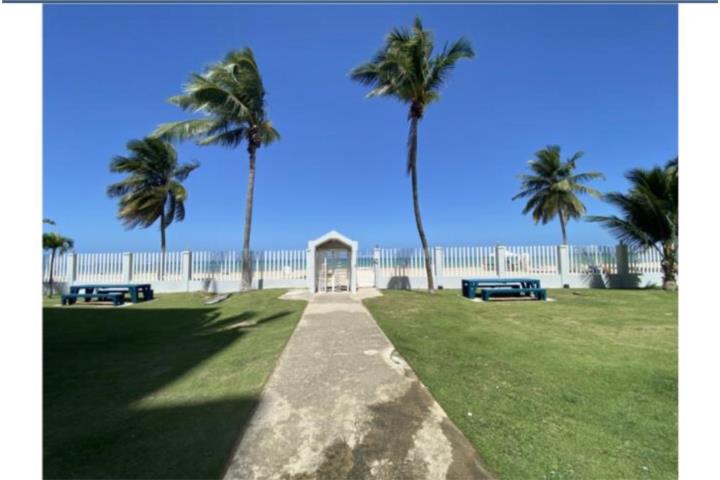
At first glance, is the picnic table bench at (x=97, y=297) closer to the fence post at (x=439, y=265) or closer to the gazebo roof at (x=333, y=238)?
the gazebo roof at (x=333, y=238)

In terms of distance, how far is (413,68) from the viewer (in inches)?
428

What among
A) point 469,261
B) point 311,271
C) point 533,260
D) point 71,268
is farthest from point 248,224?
point 533,260

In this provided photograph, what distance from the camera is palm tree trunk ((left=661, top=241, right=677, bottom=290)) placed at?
42.5 feet

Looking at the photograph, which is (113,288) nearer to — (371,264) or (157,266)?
(157,266)

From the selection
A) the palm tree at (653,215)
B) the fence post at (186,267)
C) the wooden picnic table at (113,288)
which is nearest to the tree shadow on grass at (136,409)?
the wooden picnic table at (113,288)

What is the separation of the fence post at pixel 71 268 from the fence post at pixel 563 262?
21154 millimetres

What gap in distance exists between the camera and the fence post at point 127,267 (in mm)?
14016

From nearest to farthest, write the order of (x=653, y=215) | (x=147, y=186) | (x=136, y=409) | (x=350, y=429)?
1. (x=350, y=429)
2. (x=136, y=409)
3. (x=653, y=215)
4. (x=147, y=186)

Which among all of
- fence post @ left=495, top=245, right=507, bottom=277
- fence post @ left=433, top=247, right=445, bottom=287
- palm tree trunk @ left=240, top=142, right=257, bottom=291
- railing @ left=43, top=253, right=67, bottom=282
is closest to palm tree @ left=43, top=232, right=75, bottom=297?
railing @ left=43, top=253, right=67, bottom=282

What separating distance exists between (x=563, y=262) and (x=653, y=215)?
370 cm

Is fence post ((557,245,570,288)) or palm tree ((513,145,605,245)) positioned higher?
palm tree ((513,145,605,245))

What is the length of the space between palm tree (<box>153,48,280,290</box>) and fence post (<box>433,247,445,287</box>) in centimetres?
794

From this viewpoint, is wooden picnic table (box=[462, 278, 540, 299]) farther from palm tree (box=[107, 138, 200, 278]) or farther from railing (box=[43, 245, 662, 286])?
palm tree (box=[107, 138, 200, 278])
